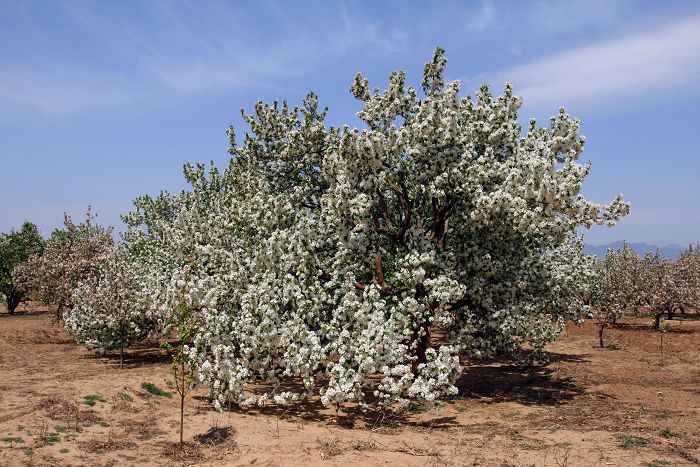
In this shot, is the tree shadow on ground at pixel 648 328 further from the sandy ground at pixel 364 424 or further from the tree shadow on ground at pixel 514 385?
the sandy ground at pixel 364 424

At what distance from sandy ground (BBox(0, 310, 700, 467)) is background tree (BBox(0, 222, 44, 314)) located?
1283 inches

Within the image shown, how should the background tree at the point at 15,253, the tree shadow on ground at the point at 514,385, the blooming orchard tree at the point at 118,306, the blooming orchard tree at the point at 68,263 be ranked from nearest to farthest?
the tree shadow on ground at the point at 514,385, the blooming orchard tree at the point at 118,306, the blooming orchard tree at the point at 68,263, the background tree at the point at 15,253

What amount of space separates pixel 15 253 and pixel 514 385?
53801 millimetres

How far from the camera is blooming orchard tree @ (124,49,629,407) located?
16.8 meters

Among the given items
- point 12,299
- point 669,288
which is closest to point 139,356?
point 12,299

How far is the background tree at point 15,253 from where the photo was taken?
5375 centimetres

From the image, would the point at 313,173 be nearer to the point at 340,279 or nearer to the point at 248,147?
the point at 248,147

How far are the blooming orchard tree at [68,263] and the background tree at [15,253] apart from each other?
10026mm

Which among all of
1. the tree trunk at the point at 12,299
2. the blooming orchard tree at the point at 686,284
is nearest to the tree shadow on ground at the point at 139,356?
the tree trunk at the point at 12,299

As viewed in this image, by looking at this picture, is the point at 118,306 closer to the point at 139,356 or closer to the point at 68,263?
the point at 139,356

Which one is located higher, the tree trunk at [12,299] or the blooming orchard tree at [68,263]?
the blooming orchard tree at [68,263]

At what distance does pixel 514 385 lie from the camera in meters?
23.5

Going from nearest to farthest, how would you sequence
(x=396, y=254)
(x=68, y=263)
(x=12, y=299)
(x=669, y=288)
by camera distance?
(x=396, y=254), (x=68, y=263), (x=669, y=288), (x=12, y=299)

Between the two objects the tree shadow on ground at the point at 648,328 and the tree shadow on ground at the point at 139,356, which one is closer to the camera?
the tree shadow on ground at the point at 139,356
